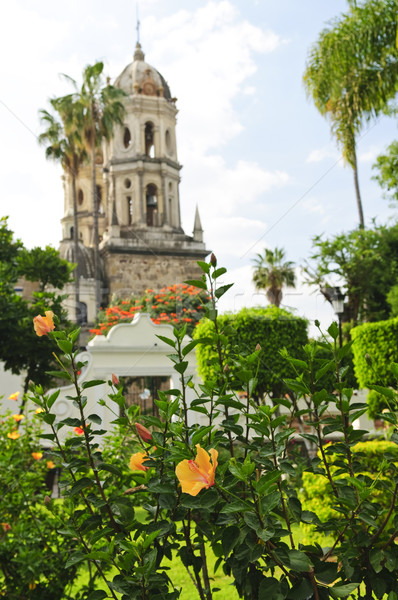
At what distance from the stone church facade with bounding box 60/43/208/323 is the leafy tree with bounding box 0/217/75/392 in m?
18.7

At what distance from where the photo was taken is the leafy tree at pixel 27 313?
1190 cm

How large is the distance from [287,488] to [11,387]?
13489 mm

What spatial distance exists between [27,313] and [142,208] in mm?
23600

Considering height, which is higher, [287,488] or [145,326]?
[145,326]

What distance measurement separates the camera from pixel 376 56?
55.9 feet

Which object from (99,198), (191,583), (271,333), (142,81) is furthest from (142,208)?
(191,583)

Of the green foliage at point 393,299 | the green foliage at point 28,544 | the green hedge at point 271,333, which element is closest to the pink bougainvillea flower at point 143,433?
the green foliage at point 28,544

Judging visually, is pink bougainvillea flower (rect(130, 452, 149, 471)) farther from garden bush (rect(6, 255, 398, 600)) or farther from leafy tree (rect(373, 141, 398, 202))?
leafy tree (rect(373, 141, 398, 202))

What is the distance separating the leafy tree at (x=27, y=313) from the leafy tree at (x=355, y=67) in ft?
33.9

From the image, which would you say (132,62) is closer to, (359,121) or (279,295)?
(279,295)

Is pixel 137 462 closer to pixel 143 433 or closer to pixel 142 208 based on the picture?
pixel 143 433

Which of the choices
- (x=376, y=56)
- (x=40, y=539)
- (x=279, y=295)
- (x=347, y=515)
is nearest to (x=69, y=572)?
(x=40, y=539)

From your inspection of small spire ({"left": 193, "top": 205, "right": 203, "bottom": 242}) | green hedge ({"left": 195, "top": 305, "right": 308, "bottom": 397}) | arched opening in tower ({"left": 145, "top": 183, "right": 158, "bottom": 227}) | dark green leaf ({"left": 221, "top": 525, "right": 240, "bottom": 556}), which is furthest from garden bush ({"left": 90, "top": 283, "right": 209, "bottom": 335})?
dark green leaf ({"left": 221, "top": 525, "right": 240, "bottom": 556})

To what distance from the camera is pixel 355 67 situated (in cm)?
1762
